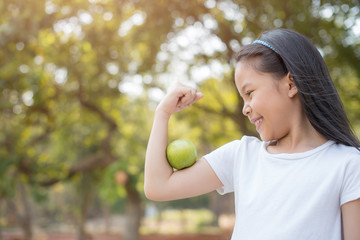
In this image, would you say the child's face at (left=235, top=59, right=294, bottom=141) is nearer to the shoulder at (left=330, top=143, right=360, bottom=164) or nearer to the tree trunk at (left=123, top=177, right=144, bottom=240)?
the shoulder at (left=330, top=143, right=360, bottom=164)

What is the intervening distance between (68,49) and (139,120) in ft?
13.3

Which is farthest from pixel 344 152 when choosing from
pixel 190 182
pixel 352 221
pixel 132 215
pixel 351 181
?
pixel 132 215

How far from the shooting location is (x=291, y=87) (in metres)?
1.41

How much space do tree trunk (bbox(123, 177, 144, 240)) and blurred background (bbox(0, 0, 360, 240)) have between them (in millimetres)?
29

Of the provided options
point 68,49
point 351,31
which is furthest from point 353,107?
point 68,49

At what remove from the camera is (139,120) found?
12711mm

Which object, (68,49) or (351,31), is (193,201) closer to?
(68,49)

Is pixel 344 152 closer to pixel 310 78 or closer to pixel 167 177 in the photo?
pixel 310 78

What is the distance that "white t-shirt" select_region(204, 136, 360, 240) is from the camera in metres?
1.24

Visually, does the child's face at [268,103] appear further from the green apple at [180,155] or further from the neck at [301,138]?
the green apple at [180,155]

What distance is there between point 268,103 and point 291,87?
102 millimetres

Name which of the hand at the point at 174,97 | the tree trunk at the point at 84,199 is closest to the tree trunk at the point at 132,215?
the tree trunk at the point at 84,199

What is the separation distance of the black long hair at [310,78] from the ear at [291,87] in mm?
18

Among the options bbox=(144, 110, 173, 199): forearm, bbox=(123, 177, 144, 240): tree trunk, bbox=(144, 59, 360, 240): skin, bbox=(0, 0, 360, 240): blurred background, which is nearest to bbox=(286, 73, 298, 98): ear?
bbox=(144, 59, 360, 240): skin
